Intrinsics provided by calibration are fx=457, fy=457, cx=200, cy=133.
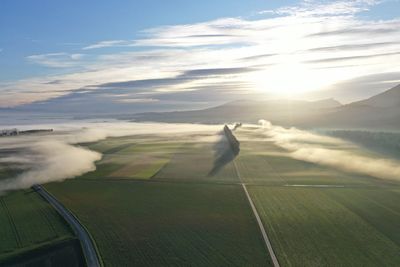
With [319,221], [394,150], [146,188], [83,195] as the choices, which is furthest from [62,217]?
[394,150]

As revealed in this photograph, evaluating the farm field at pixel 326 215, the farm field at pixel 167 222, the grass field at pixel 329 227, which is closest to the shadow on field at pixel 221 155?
the farm field at pixel 326 215

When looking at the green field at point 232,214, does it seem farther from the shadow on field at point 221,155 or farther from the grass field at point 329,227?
the shadow on field at point 221,155

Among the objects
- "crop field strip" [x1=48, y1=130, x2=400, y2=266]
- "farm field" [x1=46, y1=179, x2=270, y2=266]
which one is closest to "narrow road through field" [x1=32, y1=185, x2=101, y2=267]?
"farm field" [x1=46, y1=179, x2=270, y2=266]

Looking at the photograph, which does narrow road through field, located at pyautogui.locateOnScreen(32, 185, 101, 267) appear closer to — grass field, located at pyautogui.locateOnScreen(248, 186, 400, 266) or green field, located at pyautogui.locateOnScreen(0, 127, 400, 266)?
green field, located at pyautogui.locateOnScreen(0, 127, 400, 266)

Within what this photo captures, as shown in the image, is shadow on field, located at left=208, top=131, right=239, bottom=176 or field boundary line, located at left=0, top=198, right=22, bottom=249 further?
shadow on field, located at left=208, top=131, right=239, bottom=176

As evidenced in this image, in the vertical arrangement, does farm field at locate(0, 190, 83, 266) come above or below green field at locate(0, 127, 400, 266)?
above

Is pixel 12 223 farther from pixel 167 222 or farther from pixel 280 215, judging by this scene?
pixel 280 215
